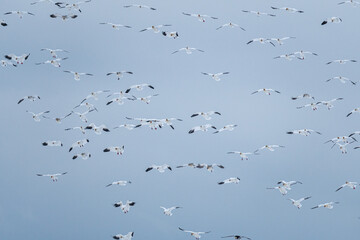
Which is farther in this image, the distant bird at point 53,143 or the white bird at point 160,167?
the distant bird at point 53,143

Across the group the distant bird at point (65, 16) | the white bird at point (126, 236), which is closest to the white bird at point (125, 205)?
the white bird at point (126, 236)

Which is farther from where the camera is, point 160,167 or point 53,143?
point 53,143

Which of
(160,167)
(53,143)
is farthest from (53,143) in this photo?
(160,167)

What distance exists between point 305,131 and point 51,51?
18.1 meters

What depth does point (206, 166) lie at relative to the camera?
62.8 metres

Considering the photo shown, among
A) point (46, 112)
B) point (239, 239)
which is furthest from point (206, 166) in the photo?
point (46, 112)

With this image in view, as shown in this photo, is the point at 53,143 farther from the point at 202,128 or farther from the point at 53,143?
the point at 202,128

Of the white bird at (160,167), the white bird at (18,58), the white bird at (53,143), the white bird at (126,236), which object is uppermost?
the white bird at (18,58)

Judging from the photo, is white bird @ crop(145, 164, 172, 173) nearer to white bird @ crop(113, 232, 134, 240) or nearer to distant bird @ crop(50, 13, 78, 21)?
white bird @ crop(113, 232, 134, 240)

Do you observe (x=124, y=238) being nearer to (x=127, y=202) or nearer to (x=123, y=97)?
(x=127, y=202)

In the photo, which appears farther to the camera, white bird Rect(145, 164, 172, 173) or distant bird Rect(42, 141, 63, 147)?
distant bird Rect(42, 141, 63, 147)

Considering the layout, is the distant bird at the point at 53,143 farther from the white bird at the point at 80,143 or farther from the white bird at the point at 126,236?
the white bird at the point at 126,236

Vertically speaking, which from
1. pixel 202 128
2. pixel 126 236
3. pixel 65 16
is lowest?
pixel 126 236

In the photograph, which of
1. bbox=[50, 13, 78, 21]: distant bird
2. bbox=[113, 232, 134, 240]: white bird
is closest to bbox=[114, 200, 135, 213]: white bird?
bbox=[113, 232, 134, 240]: white bird
